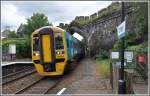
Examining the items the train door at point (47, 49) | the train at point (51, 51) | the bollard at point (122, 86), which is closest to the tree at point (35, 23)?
the train at point (51, 51)

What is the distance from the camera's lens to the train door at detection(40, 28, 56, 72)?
741 inches

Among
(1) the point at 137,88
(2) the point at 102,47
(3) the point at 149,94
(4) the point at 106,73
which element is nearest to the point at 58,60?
(4) the point at 106,73

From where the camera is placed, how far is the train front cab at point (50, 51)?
18.9 m

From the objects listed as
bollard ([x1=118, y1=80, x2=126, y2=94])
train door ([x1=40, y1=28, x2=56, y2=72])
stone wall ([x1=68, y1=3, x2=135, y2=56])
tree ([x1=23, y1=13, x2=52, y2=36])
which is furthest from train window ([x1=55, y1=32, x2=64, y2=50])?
tree ([x1=23, y1=13, x2=52, y2=36])

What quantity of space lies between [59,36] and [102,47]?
20.6 meters

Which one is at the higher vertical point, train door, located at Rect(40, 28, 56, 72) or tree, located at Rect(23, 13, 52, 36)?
tree, located at Rect(23, 13, 52, 36)

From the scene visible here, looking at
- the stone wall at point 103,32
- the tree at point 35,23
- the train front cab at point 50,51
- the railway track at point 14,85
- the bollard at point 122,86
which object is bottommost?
the railway track at point 14,85

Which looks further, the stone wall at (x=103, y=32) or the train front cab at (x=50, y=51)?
the stone wall at (x=103, y=32)

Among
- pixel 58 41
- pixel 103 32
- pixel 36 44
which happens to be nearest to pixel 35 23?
pixel 103 32

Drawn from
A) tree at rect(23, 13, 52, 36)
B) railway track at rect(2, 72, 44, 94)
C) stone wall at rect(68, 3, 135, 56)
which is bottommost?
railway track at rect(2, 72, 44, 94)

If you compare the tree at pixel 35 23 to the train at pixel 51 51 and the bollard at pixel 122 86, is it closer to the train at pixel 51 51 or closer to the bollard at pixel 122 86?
the train at pixel 51 51

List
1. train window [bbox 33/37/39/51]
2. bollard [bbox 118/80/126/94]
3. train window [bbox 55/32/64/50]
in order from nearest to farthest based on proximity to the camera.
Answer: bollard [bbox 118/80/126/94] < train window [bbox 55/32/64/50] < train window [bbox 33/37/39/51]

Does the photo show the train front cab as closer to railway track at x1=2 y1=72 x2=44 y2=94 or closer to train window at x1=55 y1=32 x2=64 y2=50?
train window at x1=55 y1=32 x2=64 y2=50

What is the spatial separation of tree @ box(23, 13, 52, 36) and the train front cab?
43736mm
